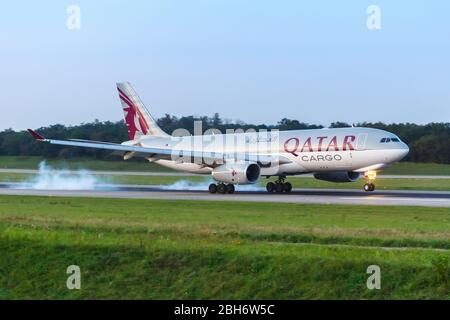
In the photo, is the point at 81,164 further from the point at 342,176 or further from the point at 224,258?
the point at 224,258

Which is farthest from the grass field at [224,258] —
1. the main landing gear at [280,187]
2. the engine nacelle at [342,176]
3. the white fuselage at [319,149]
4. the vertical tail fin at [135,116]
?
the vertical tail fin at [135,116]

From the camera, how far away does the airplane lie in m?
50.3

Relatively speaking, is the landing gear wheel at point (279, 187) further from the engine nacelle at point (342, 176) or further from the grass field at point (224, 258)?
the grass field at point (224, 258)

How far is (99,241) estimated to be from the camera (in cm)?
2398

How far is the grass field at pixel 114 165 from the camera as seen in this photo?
85.1 metres

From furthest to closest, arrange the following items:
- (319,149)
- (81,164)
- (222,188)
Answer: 1. (81,164)
2. (222,188)
3. (319,149)

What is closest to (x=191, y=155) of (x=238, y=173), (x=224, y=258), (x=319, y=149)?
(x=238, y=173)

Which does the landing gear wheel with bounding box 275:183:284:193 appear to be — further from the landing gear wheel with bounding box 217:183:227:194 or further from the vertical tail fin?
the vertical tail fin

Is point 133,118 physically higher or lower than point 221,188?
higher

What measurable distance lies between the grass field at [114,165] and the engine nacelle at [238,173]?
33.6 metres

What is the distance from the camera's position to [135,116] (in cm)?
6294

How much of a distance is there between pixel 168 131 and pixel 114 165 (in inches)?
281
